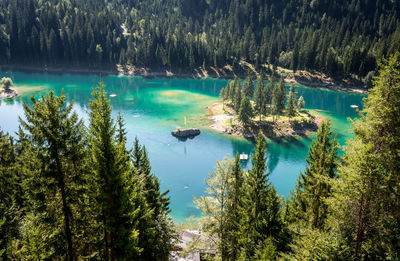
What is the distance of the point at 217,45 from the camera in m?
196

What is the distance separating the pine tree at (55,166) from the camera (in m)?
19.6

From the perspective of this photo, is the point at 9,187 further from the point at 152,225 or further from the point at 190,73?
the point at 190,73

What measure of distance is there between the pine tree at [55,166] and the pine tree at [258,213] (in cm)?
1566

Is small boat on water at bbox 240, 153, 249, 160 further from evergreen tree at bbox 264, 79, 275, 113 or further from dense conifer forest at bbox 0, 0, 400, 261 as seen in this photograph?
dense conifer forest at bbox 0, 0, 400, 261

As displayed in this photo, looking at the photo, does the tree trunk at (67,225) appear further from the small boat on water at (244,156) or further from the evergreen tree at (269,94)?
the evergreen tree at (269,94)

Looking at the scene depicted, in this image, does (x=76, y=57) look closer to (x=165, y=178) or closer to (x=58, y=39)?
(x=58, y=39)

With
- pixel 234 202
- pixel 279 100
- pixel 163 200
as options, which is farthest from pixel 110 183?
pixel 279 100

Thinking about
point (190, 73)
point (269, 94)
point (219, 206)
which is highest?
point (190, 73)

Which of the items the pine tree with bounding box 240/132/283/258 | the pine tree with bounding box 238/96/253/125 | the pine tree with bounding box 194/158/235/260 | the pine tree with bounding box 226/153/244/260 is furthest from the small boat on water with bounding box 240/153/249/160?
the pine tree with bounding box 240/132/283/258

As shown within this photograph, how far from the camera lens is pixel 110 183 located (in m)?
19.8

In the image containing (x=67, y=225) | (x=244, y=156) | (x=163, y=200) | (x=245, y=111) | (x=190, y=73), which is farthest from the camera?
(x=190, y=73)

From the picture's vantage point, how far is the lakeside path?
9356cm

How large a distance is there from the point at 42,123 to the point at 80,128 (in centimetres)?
271

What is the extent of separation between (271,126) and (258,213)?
237 ft
